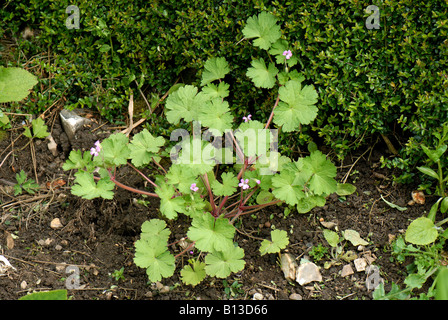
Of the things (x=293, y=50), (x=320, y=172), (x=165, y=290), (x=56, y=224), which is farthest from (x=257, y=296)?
(x=293, y=50)

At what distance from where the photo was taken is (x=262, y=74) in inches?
106

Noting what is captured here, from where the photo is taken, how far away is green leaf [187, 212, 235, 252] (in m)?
2.32

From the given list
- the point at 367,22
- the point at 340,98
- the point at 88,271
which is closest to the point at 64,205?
the point at 88,271

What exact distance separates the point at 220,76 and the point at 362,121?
33.5 inches

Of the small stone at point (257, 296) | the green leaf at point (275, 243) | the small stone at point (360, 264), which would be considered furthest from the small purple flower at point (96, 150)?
the small stone at point (360, 264)

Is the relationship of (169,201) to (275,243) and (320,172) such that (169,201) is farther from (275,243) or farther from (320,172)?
(320,172)

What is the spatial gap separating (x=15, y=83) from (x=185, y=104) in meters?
1.11

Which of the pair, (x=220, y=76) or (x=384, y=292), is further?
(x=220, y=76)

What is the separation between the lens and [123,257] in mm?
2684

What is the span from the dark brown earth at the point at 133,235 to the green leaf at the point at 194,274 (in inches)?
4.2

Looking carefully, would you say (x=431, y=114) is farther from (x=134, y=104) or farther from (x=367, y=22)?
(x=134, y=104)

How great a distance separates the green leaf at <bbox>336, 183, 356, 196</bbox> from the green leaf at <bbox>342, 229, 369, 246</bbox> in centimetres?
23

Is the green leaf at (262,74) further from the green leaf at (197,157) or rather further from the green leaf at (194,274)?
the green leaf at (194,274)

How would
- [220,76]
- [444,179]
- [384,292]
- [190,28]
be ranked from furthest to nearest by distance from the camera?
[190,28], [220,76], [444,179], [384,292]
